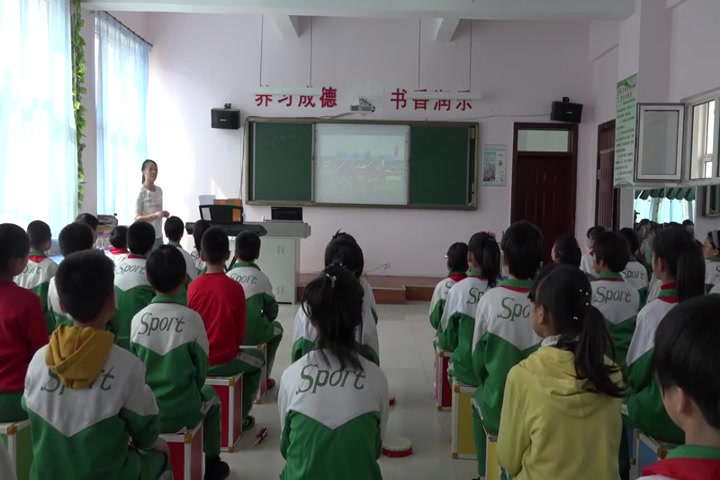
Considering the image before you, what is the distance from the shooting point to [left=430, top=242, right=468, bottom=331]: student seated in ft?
10.8

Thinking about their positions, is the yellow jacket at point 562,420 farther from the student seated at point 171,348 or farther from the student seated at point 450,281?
the student seated at point 450,281

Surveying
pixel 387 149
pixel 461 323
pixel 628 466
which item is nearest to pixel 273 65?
pixel 387 149

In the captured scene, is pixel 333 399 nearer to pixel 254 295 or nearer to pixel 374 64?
pixel 254 295

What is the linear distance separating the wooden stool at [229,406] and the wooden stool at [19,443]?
30.6 inches

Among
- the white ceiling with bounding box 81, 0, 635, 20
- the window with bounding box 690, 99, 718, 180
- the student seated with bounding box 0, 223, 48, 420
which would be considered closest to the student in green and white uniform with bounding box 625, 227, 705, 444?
the student seated with bounding box 0, 223, 48, 420

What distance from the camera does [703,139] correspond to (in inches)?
205

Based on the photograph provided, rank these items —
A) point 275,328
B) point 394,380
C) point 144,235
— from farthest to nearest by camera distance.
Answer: point 394,380 → point 275,328 → point 144,235

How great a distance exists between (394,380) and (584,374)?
9.11 feet

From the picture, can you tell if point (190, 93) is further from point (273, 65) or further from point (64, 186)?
point (64, 186)

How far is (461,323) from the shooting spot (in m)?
2.85

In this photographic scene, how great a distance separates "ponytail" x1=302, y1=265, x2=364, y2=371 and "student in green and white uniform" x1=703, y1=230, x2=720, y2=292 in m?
2.85

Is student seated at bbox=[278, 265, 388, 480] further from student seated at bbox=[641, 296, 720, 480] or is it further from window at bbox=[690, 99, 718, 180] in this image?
window at bbox=[690, 99, 718, 180]

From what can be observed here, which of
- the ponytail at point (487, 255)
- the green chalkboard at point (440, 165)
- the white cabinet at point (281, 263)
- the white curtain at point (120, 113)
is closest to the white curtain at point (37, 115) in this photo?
the white curtain at point (120, 113)

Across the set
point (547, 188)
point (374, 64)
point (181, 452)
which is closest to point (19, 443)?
point (181, 452)
